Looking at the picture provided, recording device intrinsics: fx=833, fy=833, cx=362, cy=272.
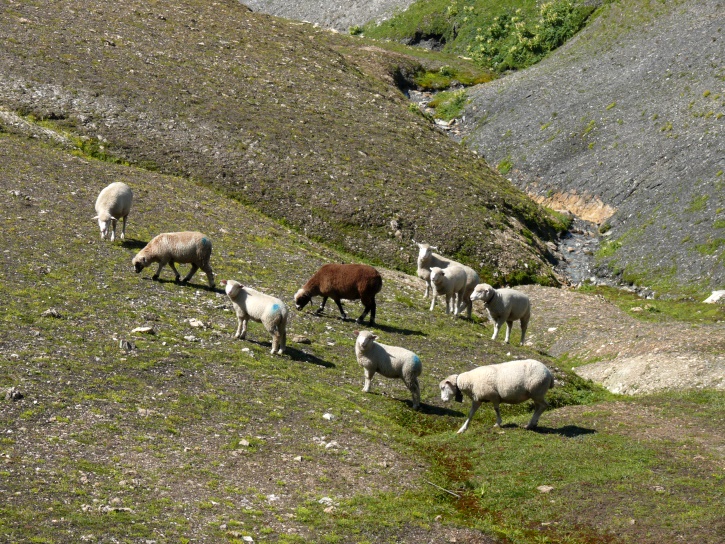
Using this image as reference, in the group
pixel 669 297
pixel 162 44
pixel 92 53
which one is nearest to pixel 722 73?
pixel 669 297

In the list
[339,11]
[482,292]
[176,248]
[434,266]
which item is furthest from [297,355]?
[339,11]

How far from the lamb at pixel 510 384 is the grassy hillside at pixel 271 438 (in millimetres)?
863

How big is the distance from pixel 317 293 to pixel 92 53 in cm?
3229

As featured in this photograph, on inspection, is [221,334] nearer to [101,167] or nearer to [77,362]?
[77,362]

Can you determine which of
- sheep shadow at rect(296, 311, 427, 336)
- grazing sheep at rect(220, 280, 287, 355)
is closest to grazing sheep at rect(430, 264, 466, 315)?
sheep shadow at rect(296, 311, 427, 336)

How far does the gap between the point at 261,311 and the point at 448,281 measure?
11.9 m

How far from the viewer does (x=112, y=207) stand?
103 ft

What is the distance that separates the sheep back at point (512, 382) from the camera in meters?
21.3

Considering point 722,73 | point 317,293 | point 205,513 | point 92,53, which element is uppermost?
point 722,73

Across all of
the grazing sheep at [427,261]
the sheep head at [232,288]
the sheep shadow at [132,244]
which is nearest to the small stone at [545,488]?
the sheep head at [232,288]

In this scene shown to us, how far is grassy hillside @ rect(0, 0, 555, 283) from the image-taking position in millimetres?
46094

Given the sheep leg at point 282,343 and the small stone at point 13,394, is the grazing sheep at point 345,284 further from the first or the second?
the small stone at point 13,394

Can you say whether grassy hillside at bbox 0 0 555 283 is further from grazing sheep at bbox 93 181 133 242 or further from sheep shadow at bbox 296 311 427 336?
grazing sheep at bbox 93 181 133 242

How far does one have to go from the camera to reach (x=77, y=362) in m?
20.7
